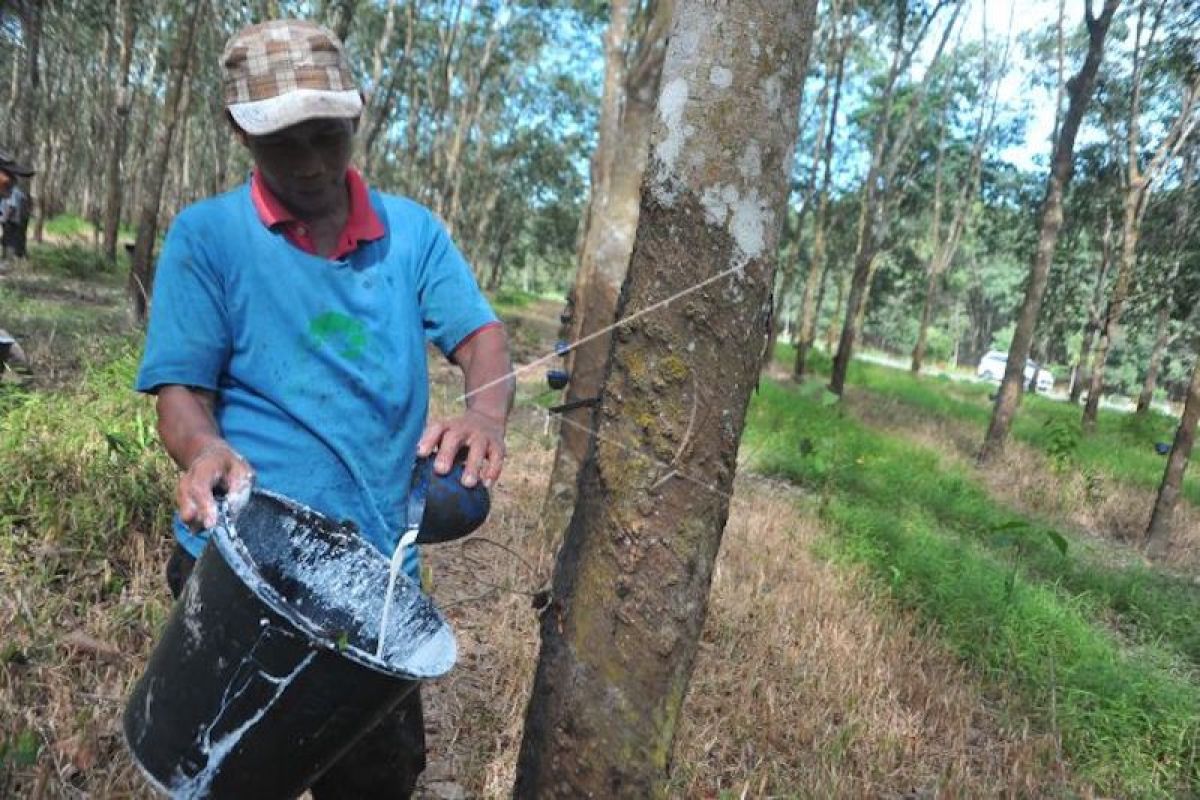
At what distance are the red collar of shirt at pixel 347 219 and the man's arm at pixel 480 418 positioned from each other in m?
0.29

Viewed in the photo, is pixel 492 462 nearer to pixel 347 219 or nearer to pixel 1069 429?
pixel 347 219

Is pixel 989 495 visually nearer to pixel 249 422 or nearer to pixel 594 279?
pixel 594 279

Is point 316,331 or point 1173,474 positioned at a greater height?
point 316,331

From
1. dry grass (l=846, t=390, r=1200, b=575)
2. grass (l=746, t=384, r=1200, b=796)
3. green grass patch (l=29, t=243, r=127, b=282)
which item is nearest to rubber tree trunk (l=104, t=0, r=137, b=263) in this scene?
green grass patch (l=29, t=243, r=127, b=282)

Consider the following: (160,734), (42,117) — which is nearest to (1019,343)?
(160,734)

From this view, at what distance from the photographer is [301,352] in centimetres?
150

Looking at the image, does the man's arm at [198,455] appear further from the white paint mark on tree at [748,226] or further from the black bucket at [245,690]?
the white paint mark on tree at [748,226]

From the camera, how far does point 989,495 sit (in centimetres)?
844

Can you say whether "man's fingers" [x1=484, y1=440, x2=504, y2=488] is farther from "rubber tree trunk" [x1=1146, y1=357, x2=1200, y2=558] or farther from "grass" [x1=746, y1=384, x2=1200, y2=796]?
"rubber tree trunk" [x1=1146, y1=357, x2=1200, y2=558]

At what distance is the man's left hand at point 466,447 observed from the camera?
1402 millimetres

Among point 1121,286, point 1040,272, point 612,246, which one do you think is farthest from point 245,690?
point 1121,286

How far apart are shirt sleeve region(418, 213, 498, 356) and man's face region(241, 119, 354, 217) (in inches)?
8.7

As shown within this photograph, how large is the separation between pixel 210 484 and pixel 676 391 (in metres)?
0.78

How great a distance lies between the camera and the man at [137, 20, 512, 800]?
1.42 m
